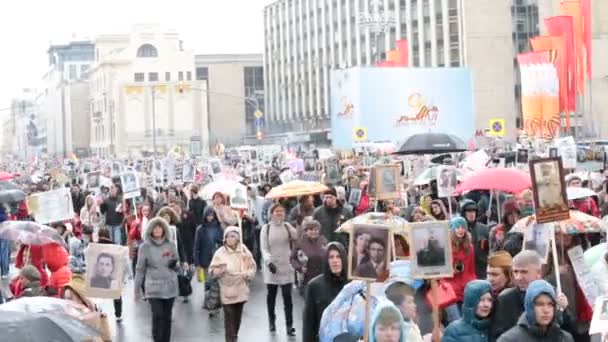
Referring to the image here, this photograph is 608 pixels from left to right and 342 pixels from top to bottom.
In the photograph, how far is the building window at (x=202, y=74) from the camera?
12379cm

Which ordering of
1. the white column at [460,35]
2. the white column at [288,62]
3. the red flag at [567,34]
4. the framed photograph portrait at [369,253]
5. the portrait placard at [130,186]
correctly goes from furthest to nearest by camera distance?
the white column at [288,62]
the white column at [460,35]
the red flag at [567,34]
the portrait placard at [130,186]
the framed photograph portrait at [369,253]

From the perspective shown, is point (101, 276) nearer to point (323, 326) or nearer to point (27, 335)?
point (323, 326)

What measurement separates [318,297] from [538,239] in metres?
2.06

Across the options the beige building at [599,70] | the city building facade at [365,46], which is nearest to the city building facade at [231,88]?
the city building facade at [365,46]

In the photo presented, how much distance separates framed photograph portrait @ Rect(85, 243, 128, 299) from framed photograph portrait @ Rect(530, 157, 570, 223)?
351 cm

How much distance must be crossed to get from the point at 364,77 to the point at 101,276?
31035mm

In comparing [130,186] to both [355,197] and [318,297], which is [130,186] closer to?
[355,197]

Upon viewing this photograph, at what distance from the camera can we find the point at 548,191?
27.3 ft

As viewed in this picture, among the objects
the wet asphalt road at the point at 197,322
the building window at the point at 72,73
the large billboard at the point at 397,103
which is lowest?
the wet asphalt road at the point at 197,322

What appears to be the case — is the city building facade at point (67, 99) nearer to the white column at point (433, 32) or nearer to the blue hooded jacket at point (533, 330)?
the white column at point (433, 32)

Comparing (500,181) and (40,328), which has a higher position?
(500,181)

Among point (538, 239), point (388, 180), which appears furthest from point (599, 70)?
point (538, 239)

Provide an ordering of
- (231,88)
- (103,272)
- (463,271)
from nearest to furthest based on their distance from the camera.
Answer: (103,272) → (463,271) → (231,88)

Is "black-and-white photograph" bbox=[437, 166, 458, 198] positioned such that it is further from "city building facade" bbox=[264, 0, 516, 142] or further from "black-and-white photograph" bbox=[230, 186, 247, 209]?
"city building facade" bbox=[264, 0, 516, 142]
